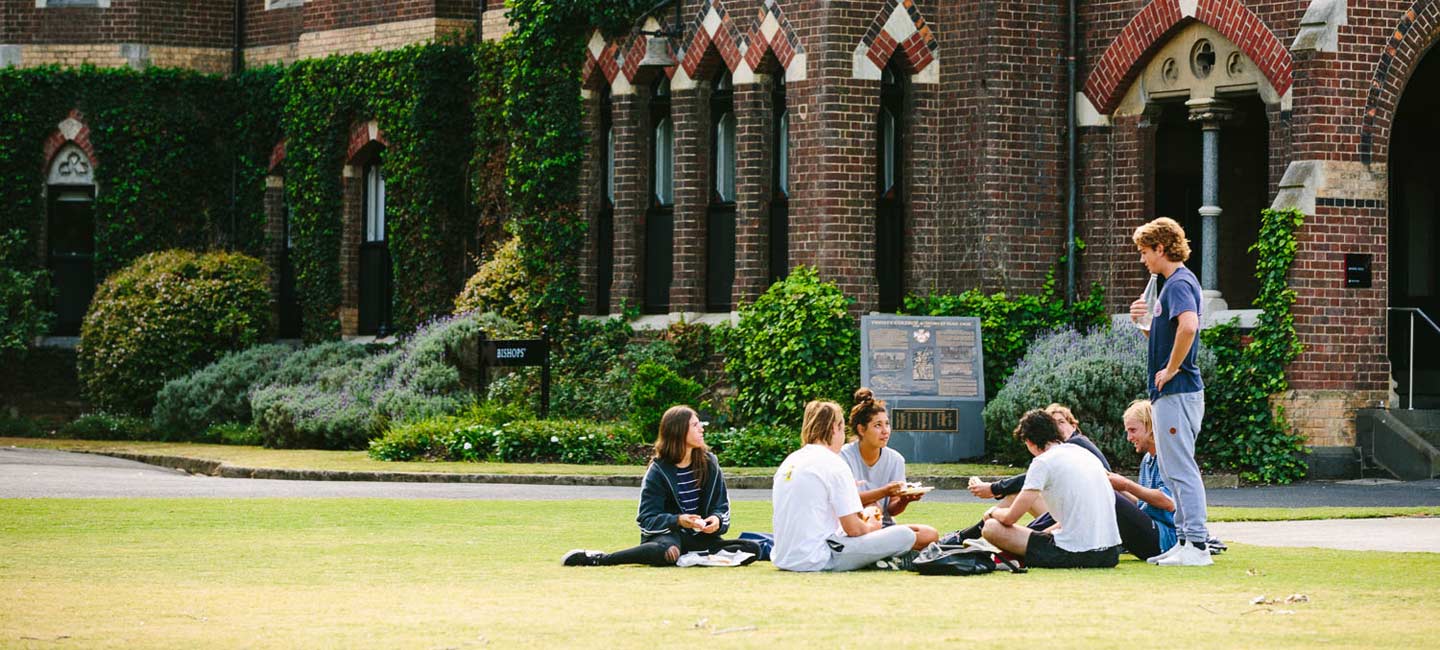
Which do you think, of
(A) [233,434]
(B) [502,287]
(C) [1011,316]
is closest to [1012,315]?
(C) [1011,316]

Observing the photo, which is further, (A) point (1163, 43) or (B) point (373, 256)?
(B) point (373, 256)

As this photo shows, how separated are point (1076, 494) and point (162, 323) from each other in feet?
66.0

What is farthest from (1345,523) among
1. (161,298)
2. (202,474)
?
(161,298)

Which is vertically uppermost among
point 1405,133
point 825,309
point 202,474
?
point 1405,133

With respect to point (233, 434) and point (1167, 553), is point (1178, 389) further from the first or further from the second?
point (233, 434)

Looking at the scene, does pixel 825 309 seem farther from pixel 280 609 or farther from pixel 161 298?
pixel 280 609

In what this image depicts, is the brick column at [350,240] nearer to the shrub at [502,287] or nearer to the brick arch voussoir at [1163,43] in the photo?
the shrub at [502,287]

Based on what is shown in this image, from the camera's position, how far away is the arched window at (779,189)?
2470 cm

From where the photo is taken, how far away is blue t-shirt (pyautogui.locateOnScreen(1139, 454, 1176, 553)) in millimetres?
12555

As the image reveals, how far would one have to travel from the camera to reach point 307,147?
30.8m

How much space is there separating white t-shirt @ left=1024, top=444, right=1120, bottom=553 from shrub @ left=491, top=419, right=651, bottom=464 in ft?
36.5

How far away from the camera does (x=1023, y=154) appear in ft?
77.6

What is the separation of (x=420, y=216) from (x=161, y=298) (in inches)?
149

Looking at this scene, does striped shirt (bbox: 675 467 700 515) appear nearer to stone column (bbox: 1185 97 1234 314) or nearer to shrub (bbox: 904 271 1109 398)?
shrub (bbox: 904 271 1109 398)
